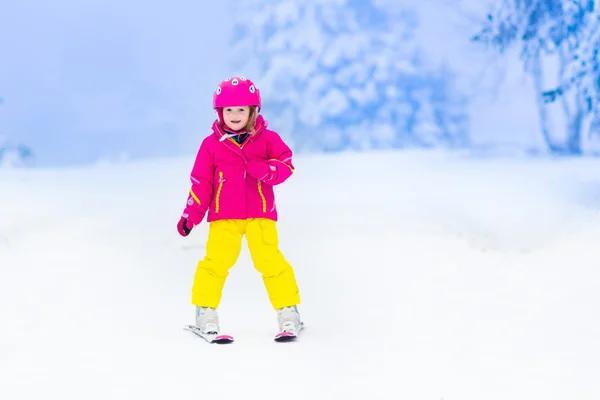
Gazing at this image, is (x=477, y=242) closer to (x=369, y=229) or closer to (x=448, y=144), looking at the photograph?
(x=369, y=229)

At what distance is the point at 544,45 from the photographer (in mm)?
10414

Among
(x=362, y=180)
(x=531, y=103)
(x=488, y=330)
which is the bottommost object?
(x=488, y=330)

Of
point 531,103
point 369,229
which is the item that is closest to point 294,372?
point 369,229

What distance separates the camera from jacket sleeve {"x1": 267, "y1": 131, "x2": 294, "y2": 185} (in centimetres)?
380

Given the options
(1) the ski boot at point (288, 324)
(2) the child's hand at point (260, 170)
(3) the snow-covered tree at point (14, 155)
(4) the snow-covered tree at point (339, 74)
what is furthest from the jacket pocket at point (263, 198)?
(3) the snow-covered tree at point (14, 155)

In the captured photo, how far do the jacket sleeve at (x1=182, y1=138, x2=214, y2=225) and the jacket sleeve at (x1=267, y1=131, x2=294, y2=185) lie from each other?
0.30 meters

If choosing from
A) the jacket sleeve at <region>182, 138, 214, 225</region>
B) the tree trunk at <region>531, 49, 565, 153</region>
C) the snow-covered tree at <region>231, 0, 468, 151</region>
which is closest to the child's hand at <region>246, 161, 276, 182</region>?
the jacket sleeve at <region>182, 138, 214, 225</region>

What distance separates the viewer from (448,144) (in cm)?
1230

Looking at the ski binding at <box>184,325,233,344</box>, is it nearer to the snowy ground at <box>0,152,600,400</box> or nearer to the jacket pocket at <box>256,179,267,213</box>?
the snowy ground at <box>0,152,600,400</box>

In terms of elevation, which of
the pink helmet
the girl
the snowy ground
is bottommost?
the snowy ground

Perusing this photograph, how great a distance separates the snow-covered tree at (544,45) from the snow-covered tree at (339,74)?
177 centimetres

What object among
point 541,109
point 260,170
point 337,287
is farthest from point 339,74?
point 260,170

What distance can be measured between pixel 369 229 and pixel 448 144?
5.54 meters

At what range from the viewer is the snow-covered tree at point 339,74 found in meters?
12.6
